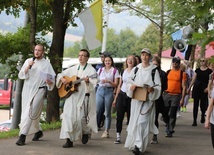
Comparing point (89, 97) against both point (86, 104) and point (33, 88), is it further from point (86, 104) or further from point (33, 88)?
point (33, 88)

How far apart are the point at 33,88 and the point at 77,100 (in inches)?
32.9

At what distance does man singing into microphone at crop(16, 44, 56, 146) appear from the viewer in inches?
352

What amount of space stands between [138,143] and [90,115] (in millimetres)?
1383

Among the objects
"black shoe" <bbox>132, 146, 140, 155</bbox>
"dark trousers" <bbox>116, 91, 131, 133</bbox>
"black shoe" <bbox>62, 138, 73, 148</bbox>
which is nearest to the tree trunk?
"dark trousers" <bbox>116, 91, 131, 133</bbox>

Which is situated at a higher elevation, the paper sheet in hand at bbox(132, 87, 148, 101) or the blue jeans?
the paper sheet in hand at bbox(132, 87, 148, 101)

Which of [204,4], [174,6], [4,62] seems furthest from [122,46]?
[204,4]

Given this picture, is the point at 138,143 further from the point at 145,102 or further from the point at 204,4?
the point at 204,4

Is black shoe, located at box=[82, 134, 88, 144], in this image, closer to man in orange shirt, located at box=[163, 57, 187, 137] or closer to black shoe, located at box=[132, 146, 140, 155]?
black shoe, located at box=[132, 146, 140, 155]

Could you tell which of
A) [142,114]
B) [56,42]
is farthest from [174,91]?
[56,42]

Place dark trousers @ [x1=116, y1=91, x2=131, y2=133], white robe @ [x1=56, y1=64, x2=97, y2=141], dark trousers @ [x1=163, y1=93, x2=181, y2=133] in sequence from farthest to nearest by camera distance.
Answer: dark trousers @ [x1=163, y1=93, x2=181, y2=133], dark trousers @ [x1=116, y1=91, x2=131, y2=133], white robe @ [x1=56, y1=64, x2=97, y2=141]

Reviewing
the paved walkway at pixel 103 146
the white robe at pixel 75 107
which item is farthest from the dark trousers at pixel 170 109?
the white robe at pixel 75 107

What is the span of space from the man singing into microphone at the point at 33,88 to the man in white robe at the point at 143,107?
162 cm

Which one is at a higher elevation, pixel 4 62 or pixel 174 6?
pixel 174 6

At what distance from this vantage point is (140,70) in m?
8.56
